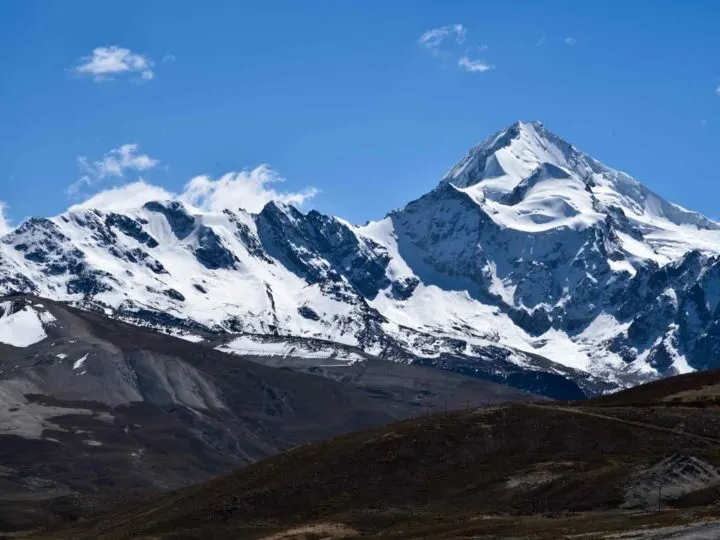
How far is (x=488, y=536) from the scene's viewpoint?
123m

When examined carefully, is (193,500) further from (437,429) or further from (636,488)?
(636,488)

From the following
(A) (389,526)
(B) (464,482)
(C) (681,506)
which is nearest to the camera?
(C) (681,506)

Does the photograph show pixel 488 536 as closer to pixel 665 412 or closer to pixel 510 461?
pixel 510 461

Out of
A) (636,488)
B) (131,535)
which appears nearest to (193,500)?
(131,535)

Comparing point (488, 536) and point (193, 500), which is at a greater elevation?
point (193, 500)

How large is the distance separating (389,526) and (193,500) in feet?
126

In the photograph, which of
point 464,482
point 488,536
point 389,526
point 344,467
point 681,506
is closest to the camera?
point 488,536

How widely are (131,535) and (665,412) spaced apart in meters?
61.3

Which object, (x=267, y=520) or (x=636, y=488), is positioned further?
(x=267, y=520)

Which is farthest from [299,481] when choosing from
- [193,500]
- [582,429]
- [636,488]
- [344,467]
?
[636,488]

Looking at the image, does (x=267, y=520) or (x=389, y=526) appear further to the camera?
(x=267, y=520)

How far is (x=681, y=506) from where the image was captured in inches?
5182

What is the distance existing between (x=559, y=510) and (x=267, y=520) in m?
34.8

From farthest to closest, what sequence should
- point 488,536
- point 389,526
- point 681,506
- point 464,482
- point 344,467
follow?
point 344,467 < point 464,482 < point 389,526 < point 681,506 < point 488,536
